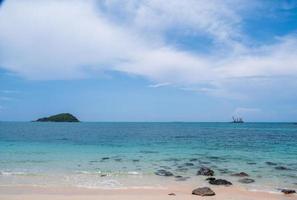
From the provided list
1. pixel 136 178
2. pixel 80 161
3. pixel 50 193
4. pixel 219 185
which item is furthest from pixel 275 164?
pixel 50 193

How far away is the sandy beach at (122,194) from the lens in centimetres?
1358

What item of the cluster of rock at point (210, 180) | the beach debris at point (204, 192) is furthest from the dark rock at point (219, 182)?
the beach debris at point (204, 192)

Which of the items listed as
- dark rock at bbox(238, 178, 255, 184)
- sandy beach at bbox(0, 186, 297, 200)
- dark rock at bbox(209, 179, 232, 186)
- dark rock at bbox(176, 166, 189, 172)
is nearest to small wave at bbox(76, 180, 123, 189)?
sandy beach at bbox(0, 186, 297, 200)

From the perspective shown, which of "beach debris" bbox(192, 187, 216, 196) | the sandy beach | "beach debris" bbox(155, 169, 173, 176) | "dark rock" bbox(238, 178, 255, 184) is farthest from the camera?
"beach debris" bbox(155, 169, 173, 176)

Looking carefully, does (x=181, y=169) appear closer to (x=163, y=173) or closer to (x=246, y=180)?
(x=163, y=173)

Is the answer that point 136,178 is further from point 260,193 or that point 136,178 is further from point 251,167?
point 251,167

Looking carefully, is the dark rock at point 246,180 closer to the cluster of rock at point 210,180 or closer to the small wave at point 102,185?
the cluster of rock at point 210,180

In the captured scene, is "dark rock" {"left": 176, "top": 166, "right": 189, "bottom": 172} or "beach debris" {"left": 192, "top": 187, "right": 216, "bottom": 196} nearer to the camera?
"beach debris" {"left": 192, "top": 187, "right": 216, "bottom": 196}

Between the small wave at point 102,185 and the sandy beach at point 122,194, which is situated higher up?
the small wave at point 102,185

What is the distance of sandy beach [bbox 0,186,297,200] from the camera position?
535 inches

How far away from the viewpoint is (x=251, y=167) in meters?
22.8

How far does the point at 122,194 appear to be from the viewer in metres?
14.5

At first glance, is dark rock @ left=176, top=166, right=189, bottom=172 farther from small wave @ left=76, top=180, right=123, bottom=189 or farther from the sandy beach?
small wave @ left=76, top=180, right=123, bottom=189

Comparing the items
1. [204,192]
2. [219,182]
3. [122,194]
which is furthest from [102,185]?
[219,182]
